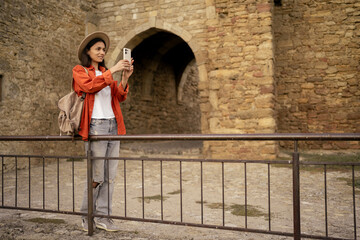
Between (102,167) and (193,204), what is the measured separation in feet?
4.45

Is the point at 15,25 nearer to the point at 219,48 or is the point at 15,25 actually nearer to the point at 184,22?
the point at 184,22

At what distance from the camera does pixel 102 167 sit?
2.60 meters

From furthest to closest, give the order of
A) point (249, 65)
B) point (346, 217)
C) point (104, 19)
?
point (104, 19) < point (249, 65) < point (346, 217)

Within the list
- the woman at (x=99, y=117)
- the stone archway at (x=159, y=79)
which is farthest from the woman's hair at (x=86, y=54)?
the stone archway at (x=159, y=79)

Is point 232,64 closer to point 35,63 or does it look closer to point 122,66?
point 35,63

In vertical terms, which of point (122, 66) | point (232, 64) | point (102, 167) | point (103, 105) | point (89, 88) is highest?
point (232, 64)

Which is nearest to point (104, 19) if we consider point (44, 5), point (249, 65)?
point (44, 5)

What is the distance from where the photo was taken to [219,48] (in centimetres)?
705

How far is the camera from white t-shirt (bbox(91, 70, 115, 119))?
102 inches

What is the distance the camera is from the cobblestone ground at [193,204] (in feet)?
8.53

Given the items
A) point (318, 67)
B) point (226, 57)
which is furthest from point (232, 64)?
point (318, 67)

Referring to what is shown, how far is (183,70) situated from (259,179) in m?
8.35

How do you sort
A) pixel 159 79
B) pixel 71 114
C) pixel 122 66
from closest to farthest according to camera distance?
pixel 122 66
pixel 71 114
pixel 159 79

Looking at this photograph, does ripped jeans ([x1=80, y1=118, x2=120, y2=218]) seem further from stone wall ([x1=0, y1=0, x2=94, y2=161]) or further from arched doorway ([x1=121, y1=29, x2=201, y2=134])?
arched doorway ([x1=121, y1=29, x2=201, y2=134])
